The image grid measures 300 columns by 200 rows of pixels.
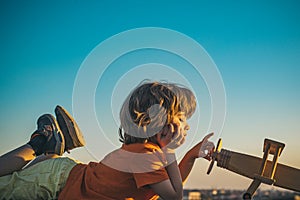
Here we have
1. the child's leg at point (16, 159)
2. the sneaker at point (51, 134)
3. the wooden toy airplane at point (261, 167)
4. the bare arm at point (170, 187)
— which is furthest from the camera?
the sneaker at point (51, 134)

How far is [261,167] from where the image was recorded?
4.00 feet

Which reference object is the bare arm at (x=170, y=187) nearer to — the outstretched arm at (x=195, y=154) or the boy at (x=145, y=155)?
the boy at (x=145, y=155)

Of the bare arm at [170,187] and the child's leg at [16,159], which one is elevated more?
the bare arm at [170,187]

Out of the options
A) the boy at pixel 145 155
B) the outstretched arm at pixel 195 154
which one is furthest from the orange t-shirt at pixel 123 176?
the outstretched arm at pixel 195 154

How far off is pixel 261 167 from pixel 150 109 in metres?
0.34

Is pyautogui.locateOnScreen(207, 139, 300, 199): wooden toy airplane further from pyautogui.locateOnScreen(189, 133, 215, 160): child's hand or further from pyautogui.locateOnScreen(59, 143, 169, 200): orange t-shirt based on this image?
pyautogui.locateOnScreen(59, 143, 169, 200): orange t-shirt

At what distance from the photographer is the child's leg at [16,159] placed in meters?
1.36

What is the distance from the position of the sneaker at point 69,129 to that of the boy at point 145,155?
0.28 m

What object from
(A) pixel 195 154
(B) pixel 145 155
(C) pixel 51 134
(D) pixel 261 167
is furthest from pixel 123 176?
(C) pixel 51 134

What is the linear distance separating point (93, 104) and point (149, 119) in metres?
0.24

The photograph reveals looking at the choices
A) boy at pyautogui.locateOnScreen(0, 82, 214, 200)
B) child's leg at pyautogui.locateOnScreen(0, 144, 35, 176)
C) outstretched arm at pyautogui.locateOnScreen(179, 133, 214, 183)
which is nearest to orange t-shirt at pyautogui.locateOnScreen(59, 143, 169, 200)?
boy at pyautogui.locateOnScreen(0, 82, 214, 200)

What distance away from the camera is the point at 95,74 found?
4.46 feet

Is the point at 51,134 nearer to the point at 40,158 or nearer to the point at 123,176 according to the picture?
the point at 40,158

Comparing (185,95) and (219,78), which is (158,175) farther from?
(219,78)
